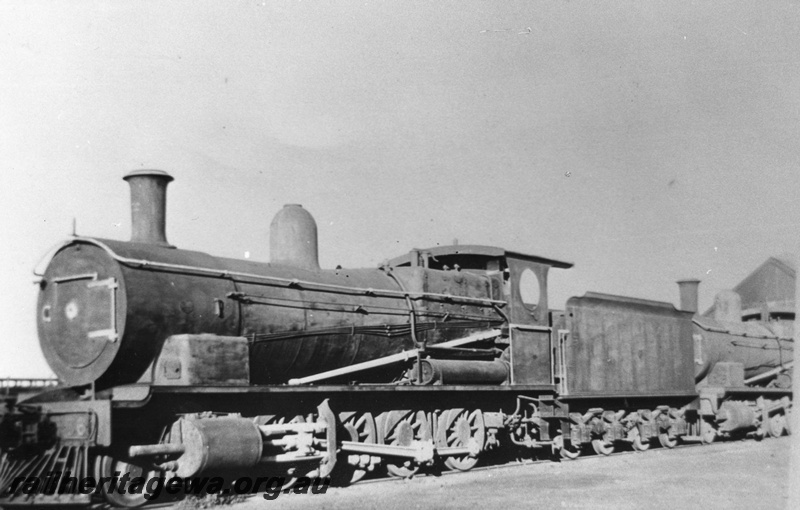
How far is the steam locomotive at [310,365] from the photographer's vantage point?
8.16 m

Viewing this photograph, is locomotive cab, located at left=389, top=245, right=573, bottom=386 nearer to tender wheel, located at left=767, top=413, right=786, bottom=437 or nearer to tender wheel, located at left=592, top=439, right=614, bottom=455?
tender wheel, located at left=592, top=439, right=614, bottom=455

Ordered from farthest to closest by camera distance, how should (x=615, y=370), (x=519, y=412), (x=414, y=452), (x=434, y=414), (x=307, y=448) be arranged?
(x=615, y=370)
(x=519, y=412)
(x=434, y=414)
(x=414, y=452)
(x=307, y=448)

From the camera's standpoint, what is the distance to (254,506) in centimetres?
848

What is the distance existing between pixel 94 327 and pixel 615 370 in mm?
9157

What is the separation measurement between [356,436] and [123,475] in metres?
2.99

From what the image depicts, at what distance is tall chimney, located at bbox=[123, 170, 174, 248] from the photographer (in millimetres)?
9297

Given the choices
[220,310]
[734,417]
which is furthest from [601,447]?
[220,310]

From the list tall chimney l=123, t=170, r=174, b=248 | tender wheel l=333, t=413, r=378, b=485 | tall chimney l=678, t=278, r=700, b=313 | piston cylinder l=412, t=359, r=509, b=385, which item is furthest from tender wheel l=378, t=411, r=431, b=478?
tall chimney l=678, t=278, r=700, b=313

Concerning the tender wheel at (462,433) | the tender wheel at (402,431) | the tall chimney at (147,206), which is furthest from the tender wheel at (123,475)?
the tender wheel at (462,433)

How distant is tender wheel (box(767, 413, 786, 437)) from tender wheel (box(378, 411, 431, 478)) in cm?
1133

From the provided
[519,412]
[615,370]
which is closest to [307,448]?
[519,412]

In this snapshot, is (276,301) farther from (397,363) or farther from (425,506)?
(425,506)

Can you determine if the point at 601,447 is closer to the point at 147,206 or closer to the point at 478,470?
the point at 478,470

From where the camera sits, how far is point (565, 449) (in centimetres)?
1441
